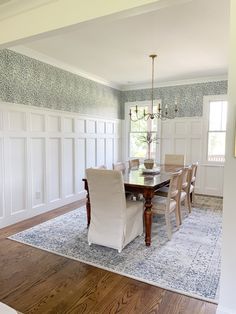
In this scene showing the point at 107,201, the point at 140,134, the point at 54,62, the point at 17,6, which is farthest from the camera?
the point at 140,134

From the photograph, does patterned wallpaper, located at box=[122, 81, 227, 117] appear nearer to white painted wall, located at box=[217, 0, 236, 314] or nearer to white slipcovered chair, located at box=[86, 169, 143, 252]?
white slipcovered chair, located at box=[86, 169, 143, 252]

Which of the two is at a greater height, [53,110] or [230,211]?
[53,110]

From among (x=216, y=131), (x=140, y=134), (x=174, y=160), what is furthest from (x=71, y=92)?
(x=216, y=131)

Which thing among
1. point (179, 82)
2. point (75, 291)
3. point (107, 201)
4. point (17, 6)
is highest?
point (179, 82)

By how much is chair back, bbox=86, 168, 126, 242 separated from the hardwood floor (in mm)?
502

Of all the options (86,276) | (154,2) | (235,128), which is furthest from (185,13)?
(86,276)

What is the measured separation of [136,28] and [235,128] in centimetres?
210

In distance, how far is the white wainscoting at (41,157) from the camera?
3656 mm

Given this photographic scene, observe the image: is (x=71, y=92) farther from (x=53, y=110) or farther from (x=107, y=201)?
(x=107, y=201)

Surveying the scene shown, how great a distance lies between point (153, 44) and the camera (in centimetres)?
357

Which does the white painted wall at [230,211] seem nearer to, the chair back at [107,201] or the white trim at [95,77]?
the chair back at [107,201]

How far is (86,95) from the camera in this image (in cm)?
528

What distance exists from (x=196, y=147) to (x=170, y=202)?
2.86 metres

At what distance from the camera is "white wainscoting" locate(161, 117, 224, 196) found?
5551 mm
